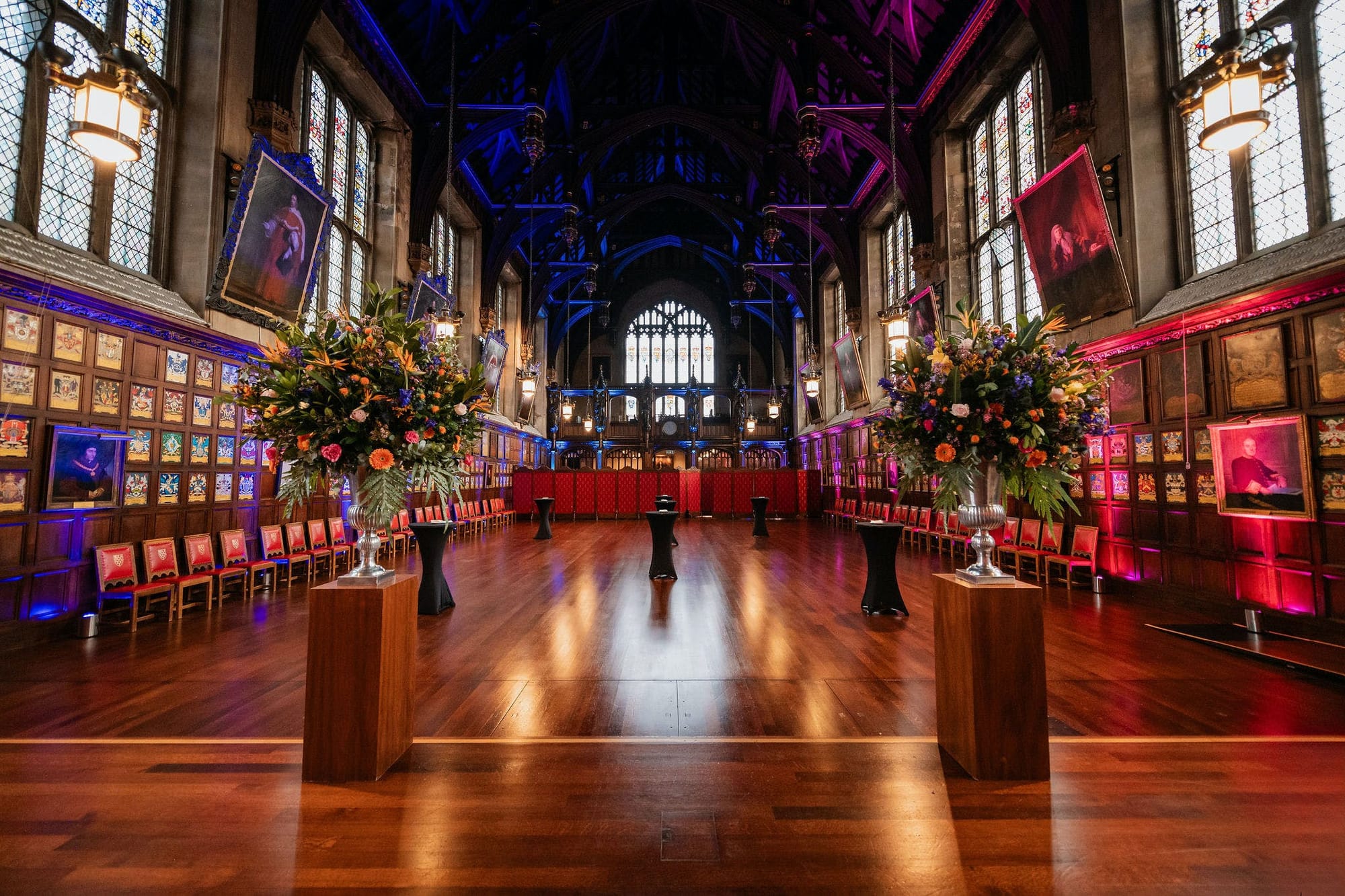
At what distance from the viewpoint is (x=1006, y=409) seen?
2367 mm

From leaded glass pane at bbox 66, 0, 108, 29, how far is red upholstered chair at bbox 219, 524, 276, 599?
14.2 ft

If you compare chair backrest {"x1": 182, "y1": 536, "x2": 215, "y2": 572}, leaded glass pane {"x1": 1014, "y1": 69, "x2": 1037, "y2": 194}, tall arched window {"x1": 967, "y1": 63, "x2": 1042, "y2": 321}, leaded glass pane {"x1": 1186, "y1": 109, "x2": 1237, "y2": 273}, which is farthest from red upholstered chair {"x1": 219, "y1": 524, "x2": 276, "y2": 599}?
leaded glass pane {"x1": 1014, "y1": 69, "x2": 1037, "y2": 194}

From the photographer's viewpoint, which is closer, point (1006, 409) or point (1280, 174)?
point (1006, 409)

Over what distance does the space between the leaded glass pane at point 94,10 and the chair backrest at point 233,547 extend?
170 inches

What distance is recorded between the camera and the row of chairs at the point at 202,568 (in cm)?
455

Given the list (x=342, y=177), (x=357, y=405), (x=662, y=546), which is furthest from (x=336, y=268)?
(x=357, y=405)

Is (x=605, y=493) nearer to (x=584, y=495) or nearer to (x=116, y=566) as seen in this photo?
(x=584, y=495)

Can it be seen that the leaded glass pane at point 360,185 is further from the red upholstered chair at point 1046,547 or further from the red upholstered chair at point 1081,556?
the red upholstered chair at point 1081,556

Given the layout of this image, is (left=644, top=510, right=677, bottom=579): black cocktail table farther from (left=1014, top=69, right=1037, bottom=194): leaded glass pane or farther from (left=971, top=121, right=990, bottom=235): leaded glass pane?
(left=971, top=121, right=990, bottom=235): leaded glass pane

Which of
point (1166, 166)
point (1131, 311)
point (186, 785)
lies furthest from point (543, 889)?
point (1166, 166)

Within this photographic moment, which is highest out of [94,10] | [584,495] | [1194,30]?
[1194,30]

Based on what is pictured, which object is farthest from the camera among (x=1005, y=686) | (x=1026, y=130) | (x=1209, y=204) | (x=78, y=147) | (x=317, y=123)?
(x=317, y=123)

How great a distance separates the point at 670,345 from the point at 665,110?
12541mm

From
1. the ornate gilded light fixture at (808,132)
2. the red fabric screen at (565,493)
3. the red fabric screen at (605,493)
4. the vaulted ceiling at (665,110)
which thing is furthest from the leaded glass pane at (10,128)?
the red fabric screen at (605,493)
